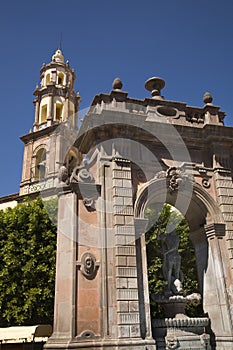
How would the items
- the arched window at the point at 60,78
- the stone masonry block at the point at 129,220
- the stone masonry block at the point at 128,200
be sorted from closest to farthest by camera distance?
the stone masonry block at the point at 129,220, the stone masonry block at the point at 128,200, the arched window at the point at 60,78

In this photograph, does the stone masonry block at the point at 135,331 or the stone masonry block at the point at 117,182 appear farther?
the stone masonry block at the point at 117,182

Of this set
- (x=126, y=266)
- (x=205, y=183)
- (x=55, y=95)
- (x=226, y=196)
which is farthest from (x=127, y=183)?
(x=55, y=95)

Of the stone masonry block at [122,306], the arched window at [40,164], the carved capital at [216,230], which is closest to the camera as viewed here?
the stone masonry block at [122,306]

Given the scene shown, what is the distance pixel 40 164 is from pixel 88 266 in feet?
93.1

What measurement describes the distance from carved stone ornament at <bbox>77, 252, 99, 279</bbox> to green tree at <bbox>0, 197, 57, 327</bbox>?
24.5 ft

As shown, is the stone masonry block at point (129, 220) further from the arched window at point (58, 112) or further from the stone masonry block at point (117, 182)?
the arched window at point (58, 112)

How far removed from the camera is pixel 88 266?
384 inches

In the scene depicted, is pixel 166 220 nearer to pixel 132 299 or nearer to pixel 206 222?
pixel 206 222

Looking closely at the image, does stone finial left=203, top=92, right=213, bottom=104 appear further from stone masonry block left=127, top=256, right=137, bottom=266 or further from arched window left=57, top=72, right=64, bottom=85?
arched window left=57, top=72, right=64, bottom=85

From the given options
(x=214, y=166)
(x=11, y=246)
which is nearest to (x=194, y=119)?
(x=214, y=166)

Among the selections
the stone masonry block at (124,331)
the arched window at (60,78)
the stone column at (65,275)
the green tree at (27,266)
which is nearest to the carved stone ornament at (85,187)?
the stone column at (65,275)

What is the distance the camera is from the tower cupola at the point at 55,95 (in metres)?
39.8

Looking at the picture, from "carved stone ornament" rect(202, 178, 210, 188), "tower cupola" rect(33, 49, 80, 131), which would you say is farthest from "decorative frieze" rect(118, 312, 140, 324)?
"tower cupola" rect(33, 49, 80, 131)

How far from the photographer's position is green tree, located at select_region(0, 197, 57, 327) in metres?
16.3
